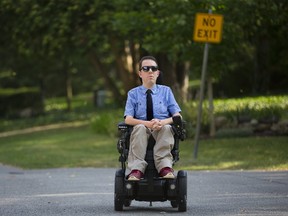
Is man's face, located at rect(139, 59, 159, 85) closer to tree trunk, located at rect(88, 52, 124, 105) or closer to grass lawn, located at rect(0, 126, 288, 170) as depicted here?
grass lawn, located at rect(0, 126, 288, 170)

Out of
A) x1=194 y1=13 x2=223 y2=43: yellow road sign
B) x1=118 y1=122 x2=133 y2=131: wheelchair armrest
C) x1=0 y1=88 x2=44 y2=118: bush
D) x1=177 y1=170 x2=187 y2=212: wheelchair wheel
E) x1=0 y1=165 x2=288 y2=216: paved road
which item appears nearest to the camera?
x1=177 y1=170 x2=187 y2=212: wheelchair wheel

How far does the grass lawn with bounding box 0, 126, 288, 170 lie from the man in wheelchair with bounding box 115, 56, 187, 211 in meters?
7.28

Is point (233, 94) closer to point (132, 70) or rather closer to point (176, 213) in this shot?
point (132, 70)

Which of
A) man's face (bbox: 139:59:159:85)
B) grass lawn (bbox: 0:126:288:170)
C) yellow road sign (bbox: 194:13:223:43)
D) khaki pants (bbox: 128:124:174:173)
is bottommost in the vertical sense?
grass lawn (bbox: 0:126:288:170)

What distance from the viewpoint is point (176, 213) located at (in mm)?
9938

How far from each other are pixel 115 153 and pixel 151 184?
1233cm

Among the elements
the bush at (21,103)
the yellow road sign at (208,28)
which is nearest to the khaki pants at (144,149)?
the yellow road sign at (208,28)

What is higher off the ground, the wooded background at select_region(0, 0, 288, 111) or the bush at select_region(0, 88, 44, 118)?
the wooded background at select_region(0, 0, 288, 111)

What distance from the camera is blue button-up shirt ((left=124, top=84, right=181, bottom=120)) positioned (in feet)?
33.2

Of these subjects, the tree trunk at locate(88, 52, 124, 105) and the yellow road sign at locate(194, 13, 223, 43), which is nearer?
the yellow road sign at locate(194, 13, 223, 43)

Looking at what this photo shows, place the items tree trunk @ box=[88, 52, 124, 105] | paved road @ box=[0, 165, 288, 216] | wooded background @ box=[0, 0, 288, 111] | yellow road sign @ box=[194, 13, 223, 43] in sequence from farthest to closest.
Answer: tree trunk @ box=[88, 52, 124, 105]
wooded background @ box=[0, 0, 288, 111]
yellow road sign @ box=[194, 13, 223, 43]
paved road @ box=[0, 165, 288, 216]

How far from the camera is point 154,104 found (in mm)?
10141

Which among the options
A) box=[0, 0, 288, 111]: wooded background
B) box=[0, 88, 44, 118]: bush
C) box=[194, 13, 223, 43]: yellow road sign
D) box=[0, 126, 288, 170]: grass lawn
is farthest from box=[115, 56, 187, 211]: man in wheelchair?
box=[0, 88, 44, 118]: bush

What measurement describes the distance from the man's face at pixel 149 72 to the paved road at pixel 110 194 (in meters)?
1.50
